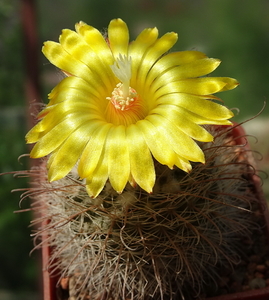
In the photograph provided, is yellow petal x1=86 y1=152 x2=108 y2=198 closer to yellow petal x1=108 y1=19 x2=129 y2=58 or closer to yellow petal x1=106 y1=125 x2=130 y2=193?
yellow petal x1=106 y1=125 x2=130 y2=193

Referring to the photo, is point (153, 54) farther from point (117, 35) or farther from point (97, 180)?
point (97, 180)

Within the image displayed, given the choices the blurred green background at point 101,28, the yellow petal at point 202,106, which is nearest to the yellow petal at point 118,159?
the yellow petal at point 202,106

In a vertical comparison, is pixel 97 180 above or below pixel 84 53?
below

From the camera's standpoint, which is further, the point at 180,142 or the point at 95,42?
the point at 95,42

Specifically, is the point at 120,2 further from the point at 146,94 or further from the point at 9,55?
the point at 146,94

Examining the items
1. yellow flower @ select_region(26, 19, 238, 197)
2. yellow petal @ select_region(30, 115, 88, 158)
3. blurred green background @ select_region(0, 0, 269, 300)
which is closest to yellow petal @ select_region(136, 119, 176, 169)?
yellow flower @ select_region(26, 19, 238, 197)

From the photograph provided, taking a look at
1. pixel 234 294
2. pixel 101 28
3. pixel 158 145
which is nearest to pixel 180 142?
pixel 158 145
